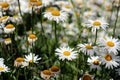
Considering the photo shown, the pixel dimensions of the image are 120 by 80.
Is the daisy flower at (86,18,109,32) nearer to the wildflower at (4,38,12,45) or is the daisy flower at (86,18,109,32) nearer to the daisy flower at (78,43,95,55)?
the daisy flower at (78,43,95,55)

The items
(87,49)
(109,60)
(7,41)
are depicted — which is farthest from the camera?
(7,41)

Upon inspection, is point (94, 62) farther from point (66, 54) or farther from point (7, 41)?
point (7, 41)

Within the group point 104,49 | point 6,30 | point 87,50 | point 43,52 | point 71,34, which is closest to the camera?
point 104,49

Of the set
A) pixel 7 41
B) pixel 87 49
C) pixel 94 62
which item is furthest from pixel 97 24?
pixel 7 41

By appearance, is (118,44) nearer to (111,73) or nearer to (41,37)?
(111,73)

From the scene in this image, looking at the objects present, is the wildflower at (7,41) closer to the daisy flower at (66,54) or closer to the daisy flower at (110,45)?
the daisy flower at (66,54)

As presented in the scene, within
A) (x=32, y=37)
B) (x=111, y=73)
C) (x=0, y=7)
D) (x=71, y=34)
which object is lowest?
(x=71, y=34)

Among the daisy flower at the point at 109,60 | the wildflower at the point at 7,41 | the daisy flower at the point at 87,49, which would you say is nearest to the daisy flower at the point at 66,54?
the daisy flower at the point at 87,49

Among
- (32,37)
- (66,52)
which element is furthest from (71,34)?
(66,52)
